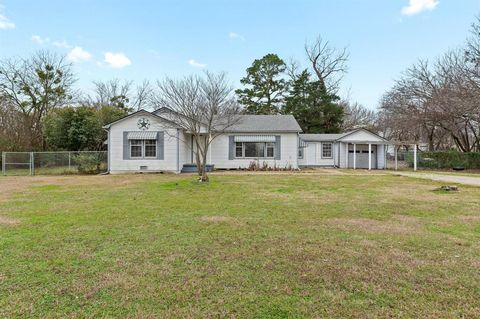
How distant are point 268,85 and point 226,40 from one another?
1676 centimetres

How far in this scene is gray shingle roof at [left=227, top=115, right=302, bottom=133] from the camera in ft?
69.1

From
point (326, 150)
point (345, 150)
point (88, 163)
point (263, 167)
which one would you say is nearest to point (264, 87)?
point (326, 150)

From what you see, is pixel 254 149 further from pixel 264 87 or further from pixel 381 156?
pixel 264 87

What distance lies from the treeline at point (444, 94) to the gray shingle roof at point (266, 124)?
1219 cm

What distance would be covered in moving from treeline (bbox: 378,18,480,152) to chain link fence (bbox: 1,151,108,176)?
85.8 ft

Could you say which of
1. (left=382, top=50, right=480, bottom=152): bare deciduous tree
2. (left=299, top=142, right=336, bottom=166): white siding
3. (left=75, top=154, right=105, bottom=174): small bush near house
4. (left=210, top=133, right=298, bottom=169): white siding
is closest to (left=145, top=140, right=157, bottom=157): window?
(left=75, top=154, right=105, bottom=174): small bush near house

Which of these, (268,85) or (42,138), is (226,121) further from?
(268,85)

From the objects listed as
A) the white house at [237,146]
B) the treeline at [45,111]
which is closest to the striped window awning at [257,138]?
the white house at [237,146]

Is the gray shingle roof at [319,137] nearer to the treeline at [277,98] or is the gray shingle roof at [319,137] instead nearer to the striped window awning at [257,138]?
the striped window awning at [257,138]

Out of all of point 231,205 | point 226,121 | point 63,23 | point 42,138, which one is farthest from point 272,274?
point 42,138

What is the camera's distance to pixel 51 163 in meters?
18.9

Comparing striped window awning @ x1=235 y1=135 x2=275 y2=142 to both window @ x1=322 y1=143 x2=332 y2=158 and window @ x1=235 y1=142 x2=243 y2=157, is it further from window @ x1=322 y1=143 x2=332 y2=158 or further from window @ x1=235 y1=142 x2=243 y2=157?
window @ x1=322 y1=143 x2=332 y2=158

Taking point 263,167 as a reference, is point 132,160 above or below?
above

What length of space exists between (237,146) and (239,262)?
17743 millimetres
